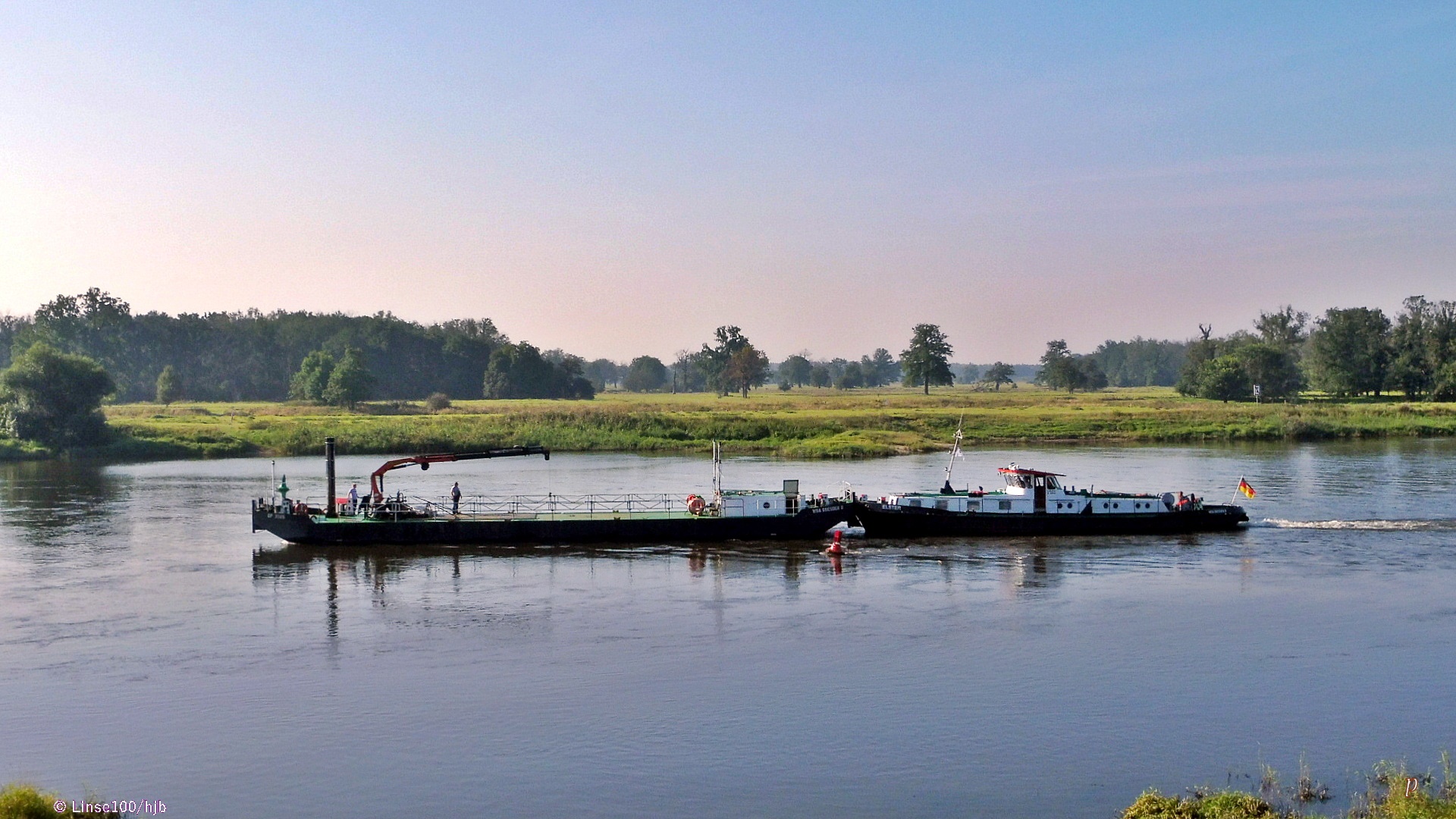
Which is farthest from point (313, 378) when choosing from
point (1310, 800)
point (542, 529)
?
point (1310, 800)

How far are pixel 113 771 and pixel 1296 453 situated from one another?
96790mm

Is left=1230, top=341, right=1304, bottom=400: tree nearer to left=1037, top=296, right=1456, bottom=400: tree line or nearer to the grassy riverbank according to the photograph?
left=1037, top=296, right=1456, bottom=400: tree line

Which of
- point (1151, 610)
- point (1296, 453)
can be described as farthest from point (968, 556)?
point (1296, 453)

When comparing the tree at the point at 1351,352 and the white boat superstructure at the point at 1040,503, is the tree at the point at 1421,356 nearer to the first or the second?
the tree at the point at 1351,352

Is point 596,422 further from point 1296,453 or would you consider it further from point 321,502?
point 1296,453

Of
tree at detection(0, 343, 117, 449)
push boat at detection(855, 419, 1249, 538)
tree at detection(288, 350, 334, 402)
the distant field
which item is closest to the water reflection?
tree at detection(0, 343, 117, 449)

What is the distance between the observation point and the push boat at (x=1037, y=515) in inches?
2371

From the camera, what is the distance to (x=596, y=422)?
123 m

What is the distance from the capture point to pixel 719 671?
34844mm

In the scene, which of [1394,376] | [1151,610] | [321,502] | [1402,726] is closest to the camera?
[1402,726]

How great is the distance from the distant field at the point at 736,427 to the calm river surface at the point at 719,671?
50297 mm

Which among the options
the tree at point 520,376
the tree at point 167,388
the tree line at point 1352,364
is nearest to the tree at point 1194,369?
the tree line at point 1352,364

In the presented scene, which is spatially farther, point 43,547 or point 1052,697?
point 43,547

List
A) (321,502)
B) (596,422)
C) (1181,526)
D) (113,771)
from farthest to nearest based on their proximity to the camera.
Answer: (596,422), (321,502), (1181,526), (113,771)
